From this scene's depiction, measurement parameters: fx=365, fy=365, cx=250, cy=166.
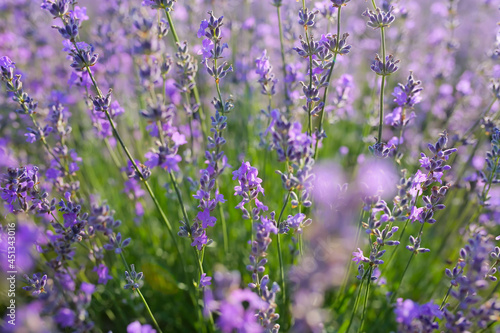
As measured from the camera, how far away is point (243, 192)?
5.75 ft

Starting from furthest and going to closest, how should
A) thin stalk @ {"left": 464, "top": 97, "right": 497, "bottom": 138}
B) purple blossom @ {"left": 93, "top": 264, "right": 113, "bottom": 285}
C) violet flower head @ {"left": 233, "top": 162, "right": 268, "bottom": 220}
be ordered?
thin stalk @ {"left": 464, "top": 97, "right": 497, "bottom": 138} < purple blossom @ {"left": 93, "top": 264, "right": 113, "bottom": 285} < violet flower head @ {"left": 233, "top": 162, "right": 268, "bottom": 220}

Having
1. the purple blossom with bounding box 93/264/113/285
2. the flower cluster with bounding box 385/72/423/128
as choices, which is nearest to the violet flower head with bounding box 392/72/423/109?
the flower cluster with bounding box 385/72/423/128

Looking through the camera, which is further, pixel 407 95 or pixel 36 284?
pixel 407 95

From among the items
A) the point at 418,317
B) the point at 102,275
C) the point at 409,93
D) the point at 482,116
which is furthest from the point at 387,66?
the point at 102,275

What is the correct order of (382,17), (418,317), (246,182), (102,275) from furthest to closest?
(102,275) < (382,17) < (246,182) < (418,317)

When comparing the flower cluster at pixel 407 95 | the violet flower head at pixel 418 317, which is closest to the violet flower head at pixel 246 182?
the violet flower head at pixel 418 317

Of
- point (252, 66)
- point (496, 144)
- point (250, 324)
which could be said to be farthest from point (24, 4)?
point (496, 144)

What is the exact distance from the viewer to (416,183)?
1743 mm

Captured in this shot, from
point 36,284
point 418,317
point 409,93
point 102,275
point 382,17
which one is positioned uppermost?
point 382,17

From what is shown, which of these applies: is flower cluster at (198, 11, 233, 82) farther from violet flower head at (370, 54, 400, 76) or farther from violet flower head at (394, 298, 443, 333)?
violet flower head at (394, 298, 443, 333)

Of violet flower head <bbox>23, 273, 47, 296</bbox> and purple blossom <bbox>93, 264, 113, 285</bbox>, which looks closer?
violet flower head <bbox>23, 273, 47, 296</bbox>

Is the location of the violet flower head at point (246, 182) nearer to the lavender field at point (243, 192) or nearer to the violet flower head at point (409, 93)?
the lavender field at point (243, 192)

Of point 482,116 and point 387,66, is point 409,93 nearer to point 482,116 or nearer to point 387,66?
point 387,66

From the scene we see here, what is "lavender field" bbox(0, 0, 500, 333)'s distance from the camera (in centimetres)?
154
